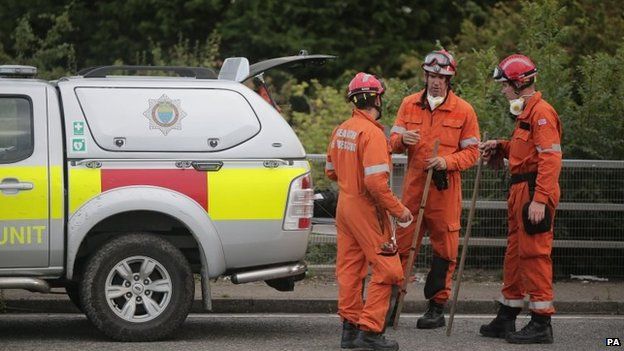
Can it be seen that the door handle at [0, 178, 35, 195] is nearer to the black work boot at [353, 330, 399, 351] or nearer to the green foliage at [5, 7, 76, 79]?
the black work boot at [353, 330, 399, 351]

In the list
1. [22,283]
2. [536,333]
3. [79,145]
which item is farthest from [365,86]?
[22,283]

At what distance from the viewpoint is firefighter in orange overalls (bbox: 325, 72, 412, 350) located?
880 cm

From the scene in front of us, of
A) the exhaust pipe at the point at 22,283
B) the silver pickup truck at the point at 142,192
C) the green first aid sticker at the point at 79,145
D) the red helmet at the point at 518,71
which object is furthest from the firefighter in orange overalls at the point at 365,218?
the exhaust pipe at the point at 22,283

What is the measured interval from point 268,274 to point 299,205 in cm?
54

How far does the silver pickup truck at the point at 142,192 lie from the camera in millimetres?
9164

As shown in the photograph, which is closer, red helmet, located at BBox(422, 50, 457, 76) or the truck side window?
the truck side window

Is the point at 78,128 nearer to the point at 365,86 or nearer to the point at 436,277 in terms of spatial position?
the point at 365,86

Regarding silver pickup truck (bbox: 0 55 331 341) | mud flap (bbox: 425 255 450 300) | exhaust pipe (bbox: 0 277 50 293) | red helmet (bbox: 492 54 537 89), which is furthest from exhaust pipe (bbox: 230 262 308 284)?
red helmet (bbox: 492 54 537 89)

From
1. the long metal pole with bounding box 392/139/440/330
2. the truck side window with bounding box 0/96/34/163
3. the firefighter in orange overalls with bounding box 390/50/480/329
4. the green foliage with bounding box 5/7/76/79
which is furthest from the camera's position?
the green foliage with bounding box 5/7/76/79

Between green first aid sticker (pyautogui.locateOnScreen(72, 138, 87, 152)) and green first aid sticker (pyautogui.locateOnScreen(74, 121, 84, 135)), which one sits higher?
green first aid sticker (pyautogui.locateOnScreen(74, 121, 84, 135))

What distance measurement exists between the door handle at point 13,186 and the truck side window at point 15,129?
0.15 m

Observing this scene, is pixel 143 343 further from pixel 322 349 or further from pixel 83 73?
pixel 83 73

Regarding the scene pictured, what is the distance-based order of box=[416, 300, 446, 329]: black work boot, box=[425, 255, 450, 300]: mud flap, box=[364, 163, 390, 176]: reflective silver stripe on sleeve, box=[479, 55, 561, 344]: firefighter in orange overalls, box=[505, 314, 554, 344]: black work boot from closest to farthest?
box=[364, 163, 390, 176]: reflective silver stripe on sleeve → box=[479, 55, 561, 344]: firefighter in orange overalls → box=[505, 314, 554, 344]: black work boot → box=[425, 255, 450, 300]: mud flap → box=[416, 300, 446, 329]: black work boot

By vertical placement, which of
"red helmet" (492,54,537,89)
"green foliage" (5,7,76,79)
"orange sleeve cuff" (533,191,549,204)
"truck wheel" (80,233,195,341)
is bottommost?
"truck wheel" (80,233,195,341)
